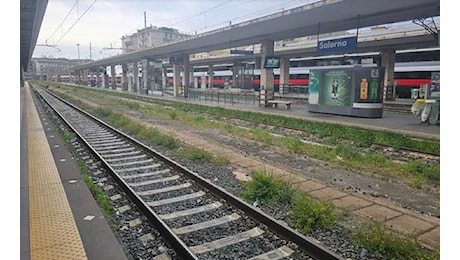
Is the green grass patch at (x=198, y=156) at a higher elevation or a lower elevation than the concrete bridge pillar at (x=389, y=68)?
lower

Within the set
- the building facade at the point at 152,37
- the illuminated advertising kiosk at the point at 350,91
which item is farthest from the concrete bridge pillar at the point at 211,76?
the illuminated advertising kiosk at the point at 350,91

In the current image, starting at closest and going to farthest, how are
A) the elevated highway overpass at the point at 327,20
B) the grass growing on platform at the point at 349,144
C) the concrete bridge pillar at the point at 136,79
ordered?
the grass growing on platform at the point at 349,144 < the elevated highway overpass at the point at 327,20 < the concrete bridge pillar at the point at 136,79

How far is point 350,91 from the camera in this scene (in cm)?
1811

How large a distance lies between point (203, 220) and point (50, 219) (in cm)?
211

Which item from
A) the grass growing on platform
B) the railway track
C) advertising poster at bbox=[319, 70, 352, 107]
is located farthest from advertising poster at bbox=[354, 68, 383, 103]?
the railway track

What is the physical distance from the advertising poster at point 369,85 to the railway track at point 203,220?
12717mm

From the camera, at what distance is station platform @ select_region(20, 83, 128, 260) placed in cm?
380

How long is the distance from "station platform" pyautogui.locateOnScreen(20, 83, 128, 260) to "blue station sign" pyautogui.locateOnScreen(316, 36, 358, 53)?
14005mm

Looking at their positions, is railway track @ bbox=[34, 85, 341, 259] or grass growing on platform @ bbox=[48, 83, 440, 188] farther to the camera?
grass growing on platform @ bbox=[48, 83, 440, 188]

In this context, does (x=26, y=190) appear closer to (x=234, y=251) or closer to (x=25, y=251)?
(x=25, y=251)

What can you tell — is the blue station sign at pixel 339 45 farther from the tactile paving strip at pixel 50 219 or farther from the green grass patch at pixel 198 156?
the tactile paving strip at pixel 50 219

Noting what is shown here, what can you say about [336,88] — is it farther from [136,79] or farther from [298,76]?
[136,79]

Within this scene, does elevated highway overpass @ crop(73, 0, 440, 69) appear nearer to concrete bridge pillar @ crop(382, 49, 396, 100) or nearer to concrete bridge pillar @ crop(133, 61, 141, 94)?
concrete bridge pillar @ crop(382, 49, 396, 100)

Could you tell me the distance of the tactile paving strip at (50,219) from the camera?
12.3 feet
